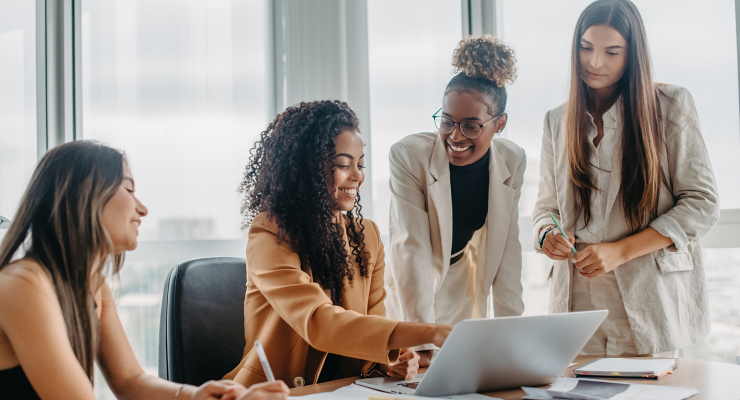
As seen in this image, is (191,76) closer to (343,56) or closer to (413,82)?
(343,56)

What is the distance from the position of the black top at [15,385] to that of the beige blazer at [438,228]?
961 millimetres

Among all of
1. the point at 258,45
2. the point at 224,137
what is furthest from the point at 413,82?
the point at 224,137

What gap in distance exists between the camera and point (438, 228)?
1.77 meters

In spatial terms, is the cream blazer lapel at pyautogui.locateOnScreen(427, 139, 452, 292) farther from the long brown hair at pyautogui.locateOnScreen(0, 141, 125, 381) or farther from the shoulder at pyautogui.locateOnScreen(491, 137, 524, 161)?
the long brown hair at pyautogui.locateOnScreen(0, 141, 125, 381)

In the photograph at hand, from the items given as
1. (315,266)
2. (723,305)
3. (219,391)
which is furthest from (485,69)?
(723,305)

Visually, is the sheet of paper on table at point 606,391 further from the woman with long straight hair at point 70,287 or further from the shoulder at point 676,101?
the shoulder at point 676,101

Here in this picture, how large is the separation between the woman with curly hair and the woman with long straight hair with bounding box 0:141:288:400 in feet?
0.91

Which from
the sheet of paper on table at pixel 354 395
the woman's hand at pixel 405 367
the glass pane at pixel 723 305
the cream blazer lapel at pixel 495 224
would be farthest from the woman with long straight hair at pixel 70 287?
the glass pane at pixel 723 305

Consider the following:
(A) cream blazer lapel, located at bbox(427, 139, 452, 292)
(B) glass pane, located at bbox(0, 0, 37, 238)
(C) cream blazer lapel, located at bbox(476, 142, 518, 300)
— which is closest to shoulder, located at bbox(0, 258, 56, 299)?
(A) cream blazer lapel, located at bbox(427, 139, 452, 292)

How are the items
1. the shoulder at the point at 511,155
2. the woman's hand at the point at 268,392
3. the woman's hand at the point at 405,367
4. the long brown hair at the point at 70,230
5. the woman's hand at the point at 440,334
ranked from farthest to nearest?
the shoulder at the point at 511,155
the woman's hand at the point at 405,367
the woman's hand at the point at 440,334
the long brown hair at the point at 70,230
the woman's hand at the point at 268,392

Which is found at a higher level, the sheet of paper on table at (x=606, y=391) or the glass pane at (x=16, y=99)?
the glass pane at (x=16, y=99)

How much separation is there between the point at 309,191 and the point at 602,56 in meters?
0.99

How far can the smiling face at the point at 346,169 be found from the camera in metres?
1.51

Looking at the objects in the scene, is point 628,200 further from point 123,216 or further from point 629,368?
point 123,216
